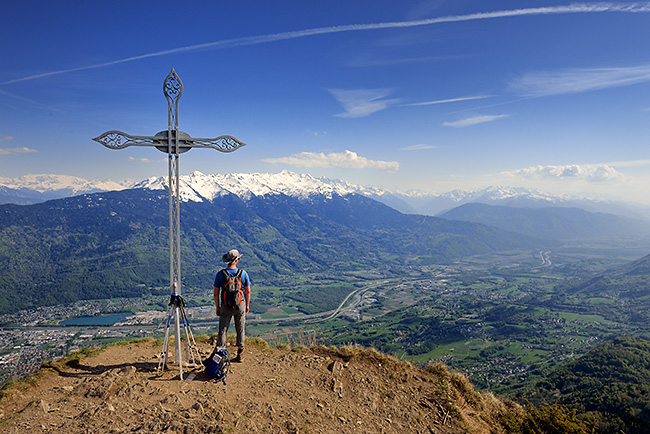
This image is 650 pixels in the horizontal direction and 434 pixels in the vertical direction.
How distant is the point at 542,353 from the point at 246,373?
11056cm

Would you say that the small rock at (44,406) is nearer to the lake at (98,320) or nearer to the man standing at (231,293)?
the man standing at (231,293)

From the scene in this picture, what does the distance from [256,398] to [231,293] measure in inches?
110

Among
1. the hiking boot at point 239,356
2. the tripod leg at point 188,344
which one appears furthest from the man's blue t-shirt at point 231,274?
the hiking boot at point 239,356

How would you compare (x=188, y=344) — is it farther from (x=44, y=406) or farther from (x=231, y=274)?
(x=44, y=406)

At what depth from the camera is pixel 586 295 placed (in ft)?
540

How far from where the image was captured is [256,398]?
26.8 feet

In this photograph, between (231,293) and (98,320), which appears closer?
(231,293)

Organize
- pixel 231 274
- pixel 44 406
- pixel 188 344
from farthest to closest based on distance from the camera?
pixel 188 344 → pixel 231 274 → pixel 44 406

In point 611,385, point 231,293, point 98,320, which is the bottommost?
point 98,320

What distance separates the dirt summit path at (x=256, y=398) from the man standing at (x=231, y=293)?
1.46m

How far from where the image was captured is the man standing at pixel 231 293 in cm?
924

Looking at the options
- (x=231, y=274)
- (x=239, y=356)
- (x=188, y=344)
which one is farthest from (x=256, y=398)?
(x=231, y=274)

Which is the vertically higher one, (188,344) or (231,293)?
(231,293)

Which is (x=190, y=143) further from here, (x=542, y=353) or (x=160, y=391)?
(x=542, y=353)
